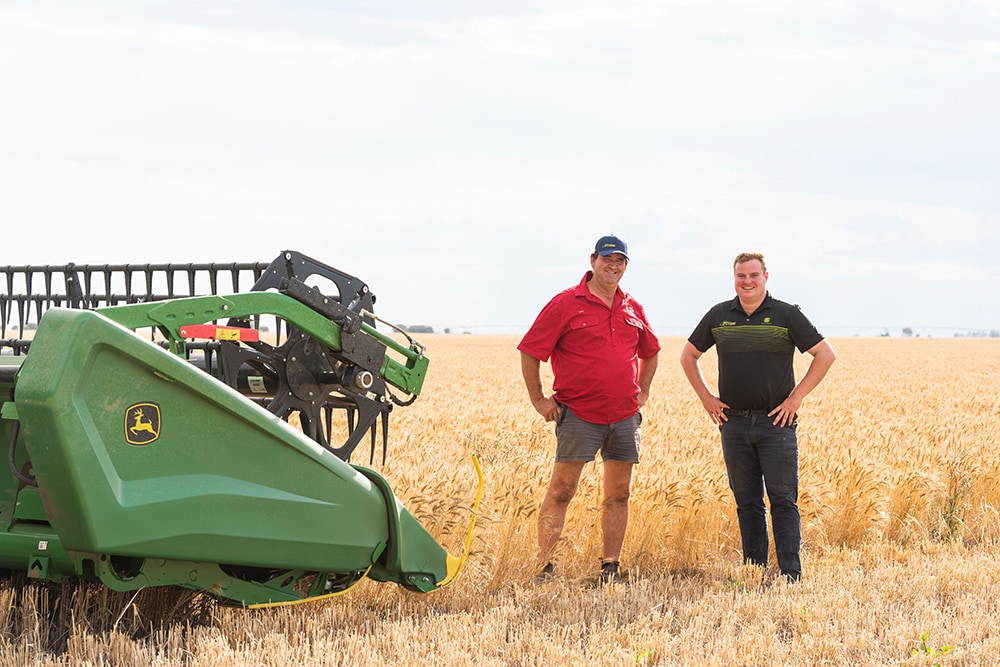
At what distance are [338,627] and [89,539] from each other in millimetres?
1367

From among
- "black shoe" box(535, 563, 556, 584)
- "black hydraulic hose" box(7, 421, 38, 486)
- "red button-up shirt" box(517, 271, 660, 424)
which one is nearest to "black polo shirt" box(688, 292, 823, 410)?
"red button-up shirt" box(517, 271, 660, 424)

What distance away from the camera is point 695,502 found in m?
6.85

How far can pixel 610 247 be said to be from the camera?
5.74 m

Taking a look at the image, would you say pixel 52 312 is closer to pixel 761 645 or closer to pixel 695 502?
pixel 761 645

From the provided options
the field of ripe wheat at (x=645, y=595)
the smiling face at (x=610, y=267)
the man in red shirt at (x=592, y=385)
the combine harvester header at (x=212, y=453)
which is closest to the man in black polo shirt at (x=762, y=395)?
Answer: the field of ripe wheat at (x=645, y=595)

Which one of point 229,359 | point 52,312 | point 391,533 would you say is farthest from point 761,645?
point 52,312

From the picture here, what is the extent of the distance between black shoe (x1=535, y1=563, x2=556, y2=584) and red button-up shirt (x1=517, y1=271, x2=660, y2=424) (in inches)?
34.8

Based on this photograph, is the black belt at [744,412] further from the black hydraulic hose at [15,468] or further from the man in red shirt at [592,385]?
the black hydraulic hose at [15,468]

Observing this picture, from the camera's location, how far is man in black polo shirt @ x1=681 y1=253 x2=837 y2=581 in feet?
20.0

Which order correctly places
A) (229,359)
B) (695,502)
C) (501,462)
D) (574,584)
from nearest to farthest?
(229,359)
(574,584)
(695,502)
(501,462)

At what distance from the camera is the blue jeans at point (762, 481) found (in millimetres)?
6078

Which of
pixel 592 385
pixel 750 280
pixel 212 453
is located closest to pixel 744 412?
pixel 750 280

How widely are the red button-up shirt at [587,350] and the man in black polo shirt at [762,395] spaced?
0.64 meters

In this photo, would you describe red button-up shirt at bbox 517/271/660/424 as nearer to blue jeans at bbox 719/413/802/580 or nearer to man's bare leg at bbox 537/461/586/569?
man's bare leg at bbox 537/461/586/569
